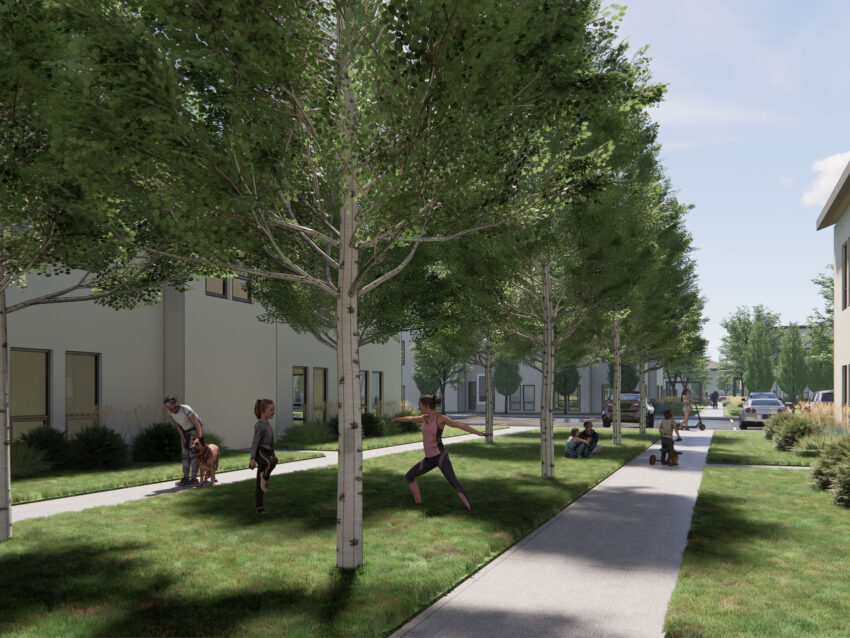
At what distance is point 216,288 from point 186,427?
353 inches

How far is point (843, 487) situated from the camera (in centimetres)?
1091

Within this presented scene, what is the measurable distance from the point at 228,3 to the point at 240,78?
2.25 feet

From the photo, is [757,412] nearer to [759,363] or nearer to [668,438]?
[668,438]

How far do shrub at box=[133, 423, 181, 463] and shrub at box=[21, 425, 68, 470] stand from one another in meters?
1.93

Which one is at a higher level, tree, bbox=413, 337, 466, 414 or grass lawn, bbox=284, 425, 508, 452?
tree, bbox=413, 337, 466, 414

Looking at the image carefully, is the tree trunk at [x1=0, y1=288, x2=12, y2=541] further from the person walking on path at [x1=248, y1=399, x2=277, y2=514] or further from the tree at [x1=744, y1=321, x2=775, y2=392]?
the tree at [x1=744, y1=321, x2=775, y2=392]

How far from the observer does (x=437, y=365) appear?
5166cm

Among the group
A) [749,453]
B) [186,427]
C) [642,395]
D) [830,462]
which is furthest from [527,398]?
[186,427]

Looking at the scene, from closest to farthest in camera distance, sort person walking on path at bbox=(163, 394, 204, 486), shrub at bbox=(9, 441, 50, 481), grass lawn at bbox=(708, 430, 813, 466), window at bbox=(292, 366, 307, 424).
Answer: person walking on path at bbox=(163, 394, 204, 486)
shrub at bbox=(9, 441, 50, 481)
grass lawn at bbox=(708, 430, 813, 466)
window at bbox=(292, 366, 307, 424)

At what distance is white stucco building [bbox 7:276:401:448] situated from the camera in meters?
16.0

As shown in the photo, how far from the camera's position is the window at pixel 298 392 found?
83.6 ft

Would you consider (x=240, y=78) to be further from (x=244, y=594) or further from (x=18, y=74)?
(x=244, y=594)

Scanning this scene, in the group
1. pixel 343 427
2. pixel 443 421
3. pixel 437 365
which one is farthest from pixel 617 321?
pixel 437 365

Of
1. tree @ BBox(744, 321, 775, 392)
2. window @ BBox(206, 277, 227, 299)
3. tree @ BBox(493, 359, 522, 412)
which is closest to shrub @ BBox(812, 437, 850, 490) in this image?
window @ BBox(206, 277, 227, 299)
